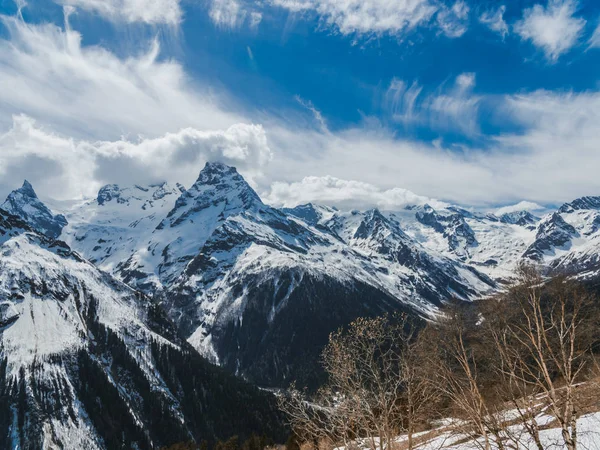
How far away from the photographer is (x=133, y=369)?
17838cm

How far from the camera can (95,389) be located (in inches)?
6265

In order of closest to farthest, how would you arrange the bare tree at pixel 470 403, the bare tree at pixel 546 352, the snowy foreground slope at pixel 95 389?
the bare tree at pixel 546 352 → the bare tree at pixel 470 403 → the snowy foreground slope at pixel 95 389

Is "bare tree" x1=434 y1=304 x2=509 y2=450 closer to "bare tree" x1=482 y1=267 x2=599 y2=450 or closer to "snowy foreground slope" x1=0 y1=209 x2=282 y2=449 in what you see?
"bare tree" x1=482 y1=267 x2=599 y2=450

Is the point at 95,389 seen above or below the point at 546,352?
above

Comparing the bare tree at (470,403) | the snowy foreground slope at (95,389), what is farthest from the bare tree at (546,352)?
the snowy foreground slope at (95,389)

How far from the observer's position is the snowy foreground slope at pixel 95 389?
139750mm

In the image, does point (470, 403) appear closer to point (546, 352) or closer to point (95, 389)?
point (546, 352)

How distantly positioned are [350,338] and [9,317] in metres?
211

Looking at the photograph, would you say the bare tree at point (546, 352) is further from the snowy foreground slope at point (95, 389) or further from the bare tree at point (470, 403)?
the snowy foreground slope at point (95, 389)

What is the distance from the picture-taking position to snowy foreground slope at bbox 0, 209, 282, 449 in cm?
13975

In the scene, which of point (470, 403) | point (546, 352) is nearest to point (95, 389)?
point (470, 403)

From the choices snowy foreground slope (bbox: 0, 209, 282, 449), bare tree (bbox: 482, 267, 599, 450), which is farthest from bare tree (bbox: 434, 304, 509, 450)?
snowy foreground slope (bbox: 0, 209, 282, 449)

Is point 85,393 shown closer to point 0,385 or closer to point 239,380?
point 0,385

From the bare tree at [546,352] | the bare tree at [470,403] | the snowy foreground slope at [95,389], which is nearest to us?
the bare tree at [546,352]
